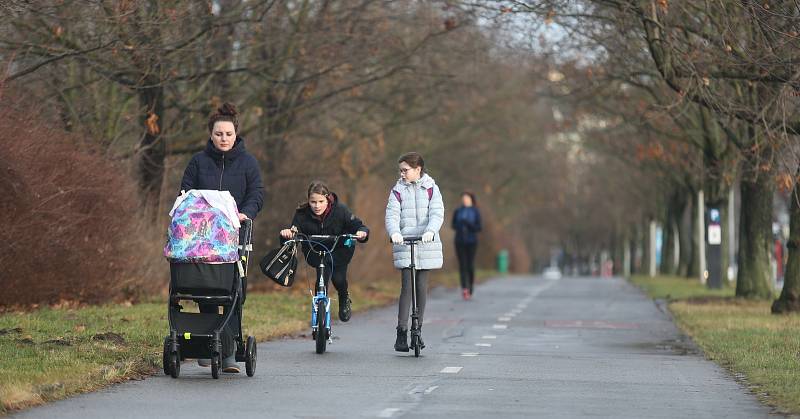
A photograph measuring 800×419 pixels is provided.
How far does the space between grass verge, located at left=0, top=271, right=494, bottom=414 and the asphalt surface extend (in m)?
0.21

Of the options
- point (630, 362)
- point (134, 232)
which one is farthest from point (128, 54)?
point (630, 362)

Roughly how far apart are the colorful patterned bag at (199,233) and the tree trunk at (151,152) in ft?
37.8

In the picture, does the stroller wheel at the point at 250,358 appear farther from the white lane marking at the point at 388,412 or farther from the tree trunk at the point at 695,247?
the tree trunk at the point at 695,247

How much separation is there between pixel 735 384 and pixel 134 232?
429 inches

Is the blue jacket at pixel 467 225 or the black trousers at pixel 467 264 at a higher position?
the blue jacket at pixel 467 225

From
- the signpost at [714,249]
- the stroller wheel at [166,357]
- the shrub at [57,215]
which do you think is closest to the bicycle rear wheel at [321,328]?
the stroller wheel at [166,357]

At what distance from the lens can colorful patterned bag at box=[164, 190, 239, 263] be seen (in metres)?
11.3

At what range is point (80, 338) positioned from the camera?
14.2m

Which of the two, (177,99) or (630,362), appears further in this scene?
(177,99)

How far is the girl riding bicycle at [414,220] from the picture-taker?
14438 mm

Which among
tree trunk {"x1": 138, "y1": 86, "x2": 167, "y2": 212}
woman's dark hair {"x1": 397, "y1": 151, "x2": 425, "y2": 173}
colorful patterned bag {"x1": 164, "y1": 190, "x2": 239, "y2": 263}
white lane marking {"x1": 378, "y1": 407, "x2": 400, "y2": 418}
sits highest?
tree trunk {"x1": 138, "y1": 86, "x2": 167, "y2": 212}

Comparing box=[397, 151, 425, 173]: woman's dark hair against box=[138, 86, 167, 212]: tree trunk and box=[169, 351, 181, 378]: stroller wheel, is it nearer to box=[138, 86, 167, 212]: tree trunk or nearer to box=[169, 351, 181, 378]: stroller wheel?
box=[169, 351, 181, 378]: stroller wheel

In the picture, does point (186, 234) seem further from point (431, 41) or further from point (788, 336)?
point (431, 41)

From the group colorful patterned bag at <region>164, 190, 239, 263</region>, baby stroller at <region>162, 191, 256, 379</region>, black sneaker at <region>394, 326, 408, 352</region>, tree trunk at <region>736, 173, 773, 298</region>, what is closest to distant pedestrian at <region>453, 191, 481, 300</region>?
tree trunk at <region>736, 173, 773, 298</region>
